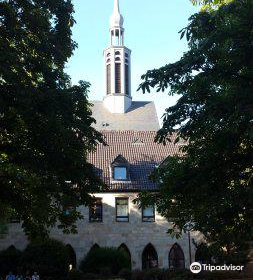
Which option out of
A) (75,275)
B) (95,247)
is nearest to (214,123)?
(75,275)

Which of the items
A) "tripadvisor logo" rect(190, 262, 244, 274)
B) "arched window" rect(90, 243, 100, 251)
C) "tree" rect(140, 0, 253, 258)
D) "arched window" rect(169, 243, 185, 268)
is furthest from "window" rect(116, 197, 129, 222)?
"tree" rect(140, 0, 253, 258)

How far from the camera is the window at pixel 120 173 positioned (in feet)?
124

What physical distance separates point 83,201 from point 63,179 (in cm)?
133

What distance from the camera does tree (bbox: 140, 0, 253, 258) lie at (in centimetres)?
1163

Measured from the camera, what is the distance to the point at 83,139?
677 inches

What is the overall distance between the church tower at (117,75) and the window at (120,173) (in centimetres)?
2447

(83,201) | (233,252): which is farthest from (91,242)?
(83,201)

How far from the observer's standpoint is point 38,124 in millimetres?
15164

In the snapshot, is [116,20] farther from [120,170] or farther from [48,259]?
[48,259]

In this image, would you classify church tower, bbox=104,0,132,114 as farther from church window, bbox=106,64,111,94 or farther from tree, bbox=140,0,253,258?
tree, bbox=140,0,253,258

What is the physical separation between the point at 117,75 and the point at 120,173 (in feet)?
100

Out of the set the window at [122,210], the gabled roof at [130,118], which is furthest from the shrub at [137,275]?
the gabled roof at [130,118]

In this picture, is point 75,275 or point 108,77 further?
point 108,77

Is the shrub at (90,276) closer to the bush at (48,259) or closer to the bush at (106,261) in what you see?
the bush at (106,261)
